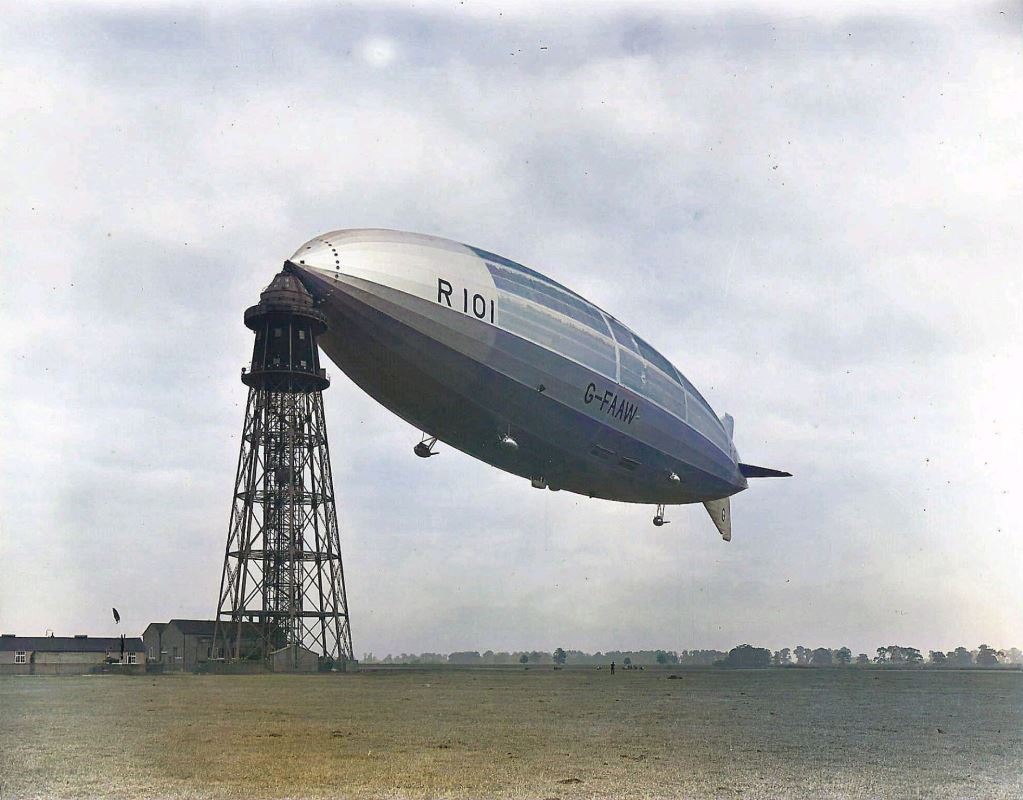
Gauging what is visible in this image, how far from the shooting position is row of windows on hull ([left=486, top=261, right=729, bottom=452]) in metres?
33.8

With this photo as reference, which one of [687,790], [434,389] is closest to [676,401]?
[434,389]

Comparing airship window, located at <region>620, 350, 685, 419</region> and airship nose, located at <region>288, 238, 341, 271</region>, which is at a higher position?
airship nose, located at <region>288, 238, 341, 271</region>

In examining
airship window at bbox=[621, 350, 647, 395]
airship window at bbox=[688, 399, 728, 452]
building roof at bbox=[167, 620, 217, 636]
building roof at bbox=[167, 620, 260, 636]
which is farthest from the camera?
building roof at bbox=[167, 620, 217, 636]

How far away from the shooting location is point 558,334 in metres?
35.1

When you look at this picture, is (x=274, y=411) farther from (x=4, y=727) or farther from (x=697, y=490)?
(x=4, y=727)

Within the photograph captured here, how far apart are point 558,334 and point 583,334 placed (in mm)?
1652

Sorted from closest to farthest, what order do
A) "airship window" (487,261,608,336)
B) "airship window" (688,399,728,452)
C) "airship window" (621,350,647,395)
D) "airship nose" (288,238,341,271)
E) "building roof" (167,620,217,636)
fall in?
1. "airship nose" (288,238,341,271)
2. "airship window" (487,261,608,336)
3. "airship window" (621,350,647,395)
4. "airship window" (688,399,728,452)
5. "building roof" (167,620,217,636)

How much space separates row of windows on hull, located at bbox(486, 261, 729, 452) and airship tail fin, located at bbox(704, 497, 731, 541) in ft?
51.4

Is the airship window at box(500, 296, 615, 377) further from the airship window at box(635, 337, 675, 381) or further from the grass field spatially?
the grass field

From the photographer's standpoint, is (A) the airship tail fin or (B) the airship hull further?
(A) the airship tail fin

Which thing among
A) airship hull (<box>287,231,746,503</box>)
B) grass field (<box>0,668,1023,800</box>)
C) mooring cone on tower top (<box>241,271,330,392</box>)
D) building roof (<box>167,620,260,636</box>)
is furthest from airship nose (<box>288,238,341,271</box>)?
building roof (<box>167,620,260,636</box>)

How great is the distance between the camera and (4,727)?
106 ft

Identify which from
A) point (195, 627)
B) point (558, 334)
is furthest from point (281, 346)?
point (558, 334)

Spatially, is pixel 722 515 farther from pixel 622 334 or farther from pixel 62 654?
pixel 62 654
